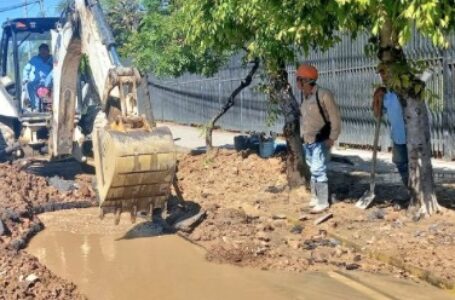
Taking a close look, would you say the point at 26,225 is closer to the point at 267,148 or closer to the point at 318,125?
the point at 318,125

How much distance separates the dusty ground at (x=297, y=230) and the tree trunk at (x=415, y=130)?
0.26 m

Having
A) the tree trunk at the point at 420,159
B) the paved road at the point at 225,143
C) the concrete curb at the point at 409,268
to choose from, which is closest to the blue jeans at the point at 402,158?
the tree trunk at the point at 420,159

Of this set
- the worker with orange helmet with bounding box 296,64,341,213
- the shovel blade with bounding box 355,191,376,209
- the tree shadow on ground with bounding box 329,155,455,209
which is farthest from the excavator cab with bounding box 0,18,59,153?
the shovel blade with bounding box 355,191,376,209

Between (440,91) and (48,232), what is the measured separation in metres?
7.11

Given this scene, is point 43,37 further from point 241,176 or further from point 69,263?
point 69,263

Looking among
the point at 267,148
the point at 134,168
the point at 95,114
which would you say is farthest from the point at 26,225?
the point at 95,114

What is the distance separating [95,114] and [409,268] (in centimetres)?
894

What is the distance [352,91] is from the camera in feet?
48.3

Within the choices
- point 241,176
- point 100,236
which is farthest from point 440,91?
A: point 100,236

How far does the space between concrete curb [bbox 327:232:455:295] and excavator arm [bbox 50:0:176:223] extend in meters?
2.06

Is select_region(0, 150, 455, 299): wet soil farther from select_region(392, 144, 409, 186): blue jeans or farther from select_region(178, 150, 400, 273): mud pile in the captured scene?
select_region(392, 144, 409, 186): blue jeans

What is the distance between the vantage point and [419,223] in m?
7.45

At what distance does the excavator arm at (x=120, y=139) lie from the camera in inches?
280

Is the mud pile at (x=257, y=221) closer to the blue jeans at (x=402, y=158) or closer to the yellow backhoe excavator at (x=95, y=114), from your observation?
the yellow backhoe excavator at (x=95, y=114)
